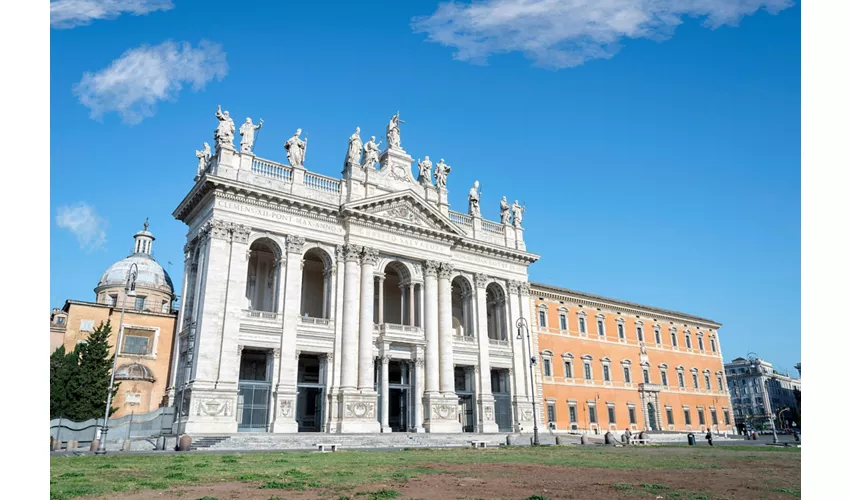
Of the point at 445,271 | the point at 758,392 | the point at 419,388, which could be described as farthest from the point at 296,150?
the point at 758,392

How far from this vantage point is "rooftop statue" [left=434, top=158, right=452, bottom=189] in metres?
46.8

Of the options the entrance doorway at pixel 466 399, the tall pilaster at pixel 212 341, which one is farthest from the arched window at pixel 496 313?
the tall pilaster at pixel 212 341

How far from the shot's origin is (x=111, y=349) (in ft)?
130

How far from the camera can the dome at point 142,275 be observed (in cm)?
5672

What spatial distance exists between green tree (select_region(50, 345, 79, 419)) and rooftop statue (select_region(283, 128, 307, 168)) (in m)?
17.7

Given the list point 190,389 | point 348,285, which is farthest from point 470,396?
point 190,389

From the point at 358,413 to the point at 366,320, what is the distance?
589 cm

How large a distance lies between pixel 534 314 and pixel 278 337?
2336 cm

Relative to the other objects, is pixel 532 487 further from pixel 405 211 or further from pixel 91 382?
pixel 91 382

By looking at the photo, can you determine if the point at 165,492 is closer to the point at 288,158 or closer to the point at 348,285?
the point at 348,285

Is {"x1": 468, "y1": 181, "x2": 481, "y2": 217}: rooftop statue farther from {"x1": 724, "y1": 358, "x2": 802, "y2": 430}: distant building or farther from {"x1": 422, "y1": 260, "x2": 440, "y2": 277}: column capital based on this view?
{"x1": 724, "y1": 358, "x2": 802, "y2": 430}: distant building

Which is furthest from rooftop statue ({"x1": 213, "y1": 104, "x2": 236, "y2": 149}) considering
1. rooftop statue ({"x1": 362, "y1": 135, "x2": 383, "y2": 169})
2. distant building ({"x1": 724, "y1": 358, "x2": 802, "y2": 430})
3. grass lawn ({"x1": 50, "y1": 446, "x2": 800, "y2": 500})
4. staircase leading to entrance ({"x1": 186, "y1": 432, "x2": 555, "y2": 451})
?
distant building ({"x1": 724, "y1": 358, "x2": 802, "y2": 430})

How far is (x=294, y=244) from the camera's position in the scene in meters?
37.3

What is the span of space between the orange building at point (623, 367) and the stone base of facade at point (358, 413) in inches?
668
